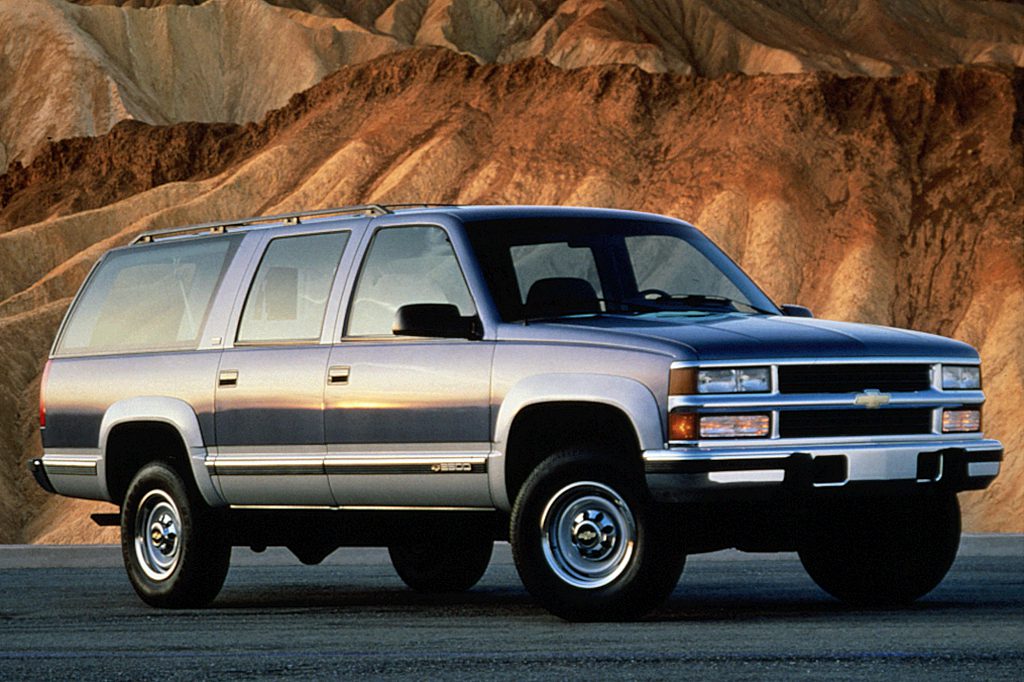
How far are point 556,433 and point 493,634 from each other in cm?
121

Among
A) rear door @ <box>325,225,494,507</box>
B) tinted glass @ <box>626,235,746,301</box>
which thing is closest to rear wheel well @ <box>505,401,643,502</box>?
rear door @ <box>325,225,494,507</box>

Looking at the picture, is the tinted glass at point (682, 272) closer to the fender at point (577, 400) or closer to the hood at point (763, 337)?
the hood at point (763, 337)

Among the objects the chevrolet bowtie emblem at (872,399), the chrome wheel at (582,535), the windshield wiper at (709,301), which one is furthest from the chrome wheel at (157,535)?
the chevrolet bowtie emblem at (872,399)

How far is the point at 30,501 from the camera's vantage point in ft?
161

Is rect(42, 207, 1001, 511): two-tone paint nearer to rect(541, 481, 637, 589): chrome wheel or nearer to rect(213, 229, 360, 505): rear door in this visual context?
rect(213, 229, 360, 505): rear door

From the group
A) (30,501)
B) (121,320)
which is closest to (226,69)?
(30,501)

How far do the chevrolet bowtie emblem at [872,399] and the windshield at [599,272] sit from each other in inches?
47.0

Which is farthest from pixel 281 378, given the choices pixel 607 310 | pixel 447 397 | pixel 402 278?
pixel 607 310

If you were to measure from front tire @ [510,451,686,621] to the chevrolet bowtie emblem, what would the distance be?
3.86ft

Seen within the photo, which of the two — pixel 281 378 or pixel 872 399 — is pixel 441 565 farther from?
pixel 872 399

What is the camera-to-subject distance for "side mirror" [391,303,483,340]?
10.3m

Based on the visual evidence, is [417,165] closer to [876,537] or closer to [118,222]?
[118,222]

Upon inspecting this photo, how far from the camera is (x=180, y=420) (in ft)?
39.4

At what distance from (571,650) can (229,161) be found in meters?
67.3
